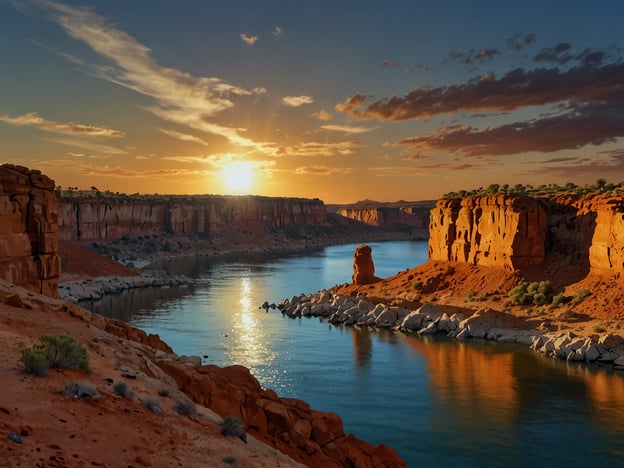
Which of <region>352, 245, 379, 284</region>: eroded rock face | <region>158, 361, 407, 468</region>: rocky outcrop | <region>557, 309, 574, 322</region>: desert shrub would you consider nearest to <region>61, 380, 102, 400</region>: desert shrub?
<region>158, 361, 407, 468</region>: rocky outcrop

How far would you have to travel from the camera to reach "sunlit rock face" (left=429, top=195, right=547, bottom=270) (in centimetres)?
4638

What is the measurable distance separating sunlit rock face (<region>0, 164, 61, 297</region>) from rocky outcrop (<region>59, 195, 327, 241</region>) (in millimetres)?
79826

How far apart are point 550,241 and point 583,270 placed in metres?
5.26

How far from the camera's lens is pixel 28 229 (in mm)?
29406

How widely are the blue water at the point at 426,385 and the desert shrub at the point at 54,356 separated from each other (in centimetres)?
1359

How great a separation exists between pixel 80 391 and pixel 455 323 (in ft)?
116

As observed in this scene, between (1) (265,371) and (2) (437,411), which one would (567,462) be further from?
(1) (265,371)

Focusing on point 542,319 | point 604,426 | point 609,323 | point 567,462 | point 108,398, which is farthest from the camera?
point 542,319

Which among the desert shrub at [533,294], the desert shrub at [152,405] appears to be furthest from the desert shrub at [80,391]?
the desert shrub at [533,294]

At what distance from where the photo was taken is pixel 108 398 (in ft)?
28.6

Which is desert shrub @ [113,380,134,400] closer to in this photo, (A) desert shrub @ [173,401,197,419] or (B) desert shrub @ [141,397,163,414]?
(B) desert shrub @ [141,397,163,414]

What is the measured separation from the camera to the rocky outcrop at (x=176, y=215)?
10906cm

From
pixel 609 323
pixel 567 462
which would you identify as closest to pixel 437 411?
pixel 567 462

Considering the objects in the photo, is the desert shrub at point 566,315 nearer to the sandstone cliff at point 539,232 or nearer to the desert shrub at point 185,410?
the sandstone cliff at point 539,232
